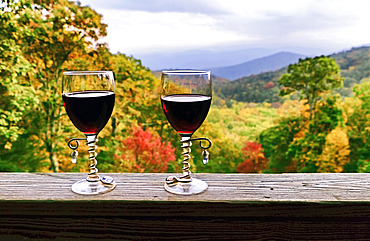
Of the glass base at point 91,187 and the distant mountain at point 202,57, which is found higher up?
the distant mountain at point 202,57

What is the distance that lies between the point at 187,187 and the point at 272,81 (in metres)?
13.7

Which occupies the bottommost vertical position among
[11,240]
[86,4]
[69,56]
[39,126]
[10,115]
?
[39,126]

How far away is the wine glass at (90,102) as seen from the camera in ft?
2.74

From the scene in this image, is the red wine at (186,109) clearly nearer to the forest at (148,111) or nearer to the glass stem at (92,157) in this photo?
the glass stem at (92,157)

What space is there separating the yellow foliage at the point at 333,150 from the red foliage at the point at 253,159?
2220mm

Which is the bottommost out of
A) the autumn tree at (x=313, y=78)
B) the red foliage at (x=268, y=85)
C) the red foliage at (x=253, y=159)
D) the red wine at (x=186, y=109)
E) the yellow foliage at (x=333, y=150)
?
the red foliage at (x=253, y=159)

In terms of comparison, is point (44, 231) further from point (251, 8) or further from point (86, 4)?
point (251, 8)

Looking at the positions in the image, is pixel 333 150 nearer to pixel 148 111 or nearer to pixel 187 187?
pixel 148 111

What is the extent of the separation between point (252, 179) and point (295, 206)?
21 centimetres

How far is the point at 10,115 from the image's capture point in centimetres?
600

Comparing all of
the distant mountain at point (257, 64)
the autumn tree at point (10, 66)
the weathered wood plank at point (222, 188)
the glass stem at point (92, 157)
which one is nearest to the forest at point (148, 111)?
the autumn tree at point (10, 66)

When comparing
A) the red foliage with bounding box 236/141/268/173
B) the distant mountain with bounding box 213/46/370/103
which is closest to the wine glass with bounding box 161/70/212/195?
the red foliage with bounding box 236/141/268/173

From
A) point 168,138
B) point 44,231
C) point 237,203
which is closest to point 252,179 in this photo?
point 237,203

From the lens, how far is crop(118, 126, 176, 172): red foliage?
858 cm
